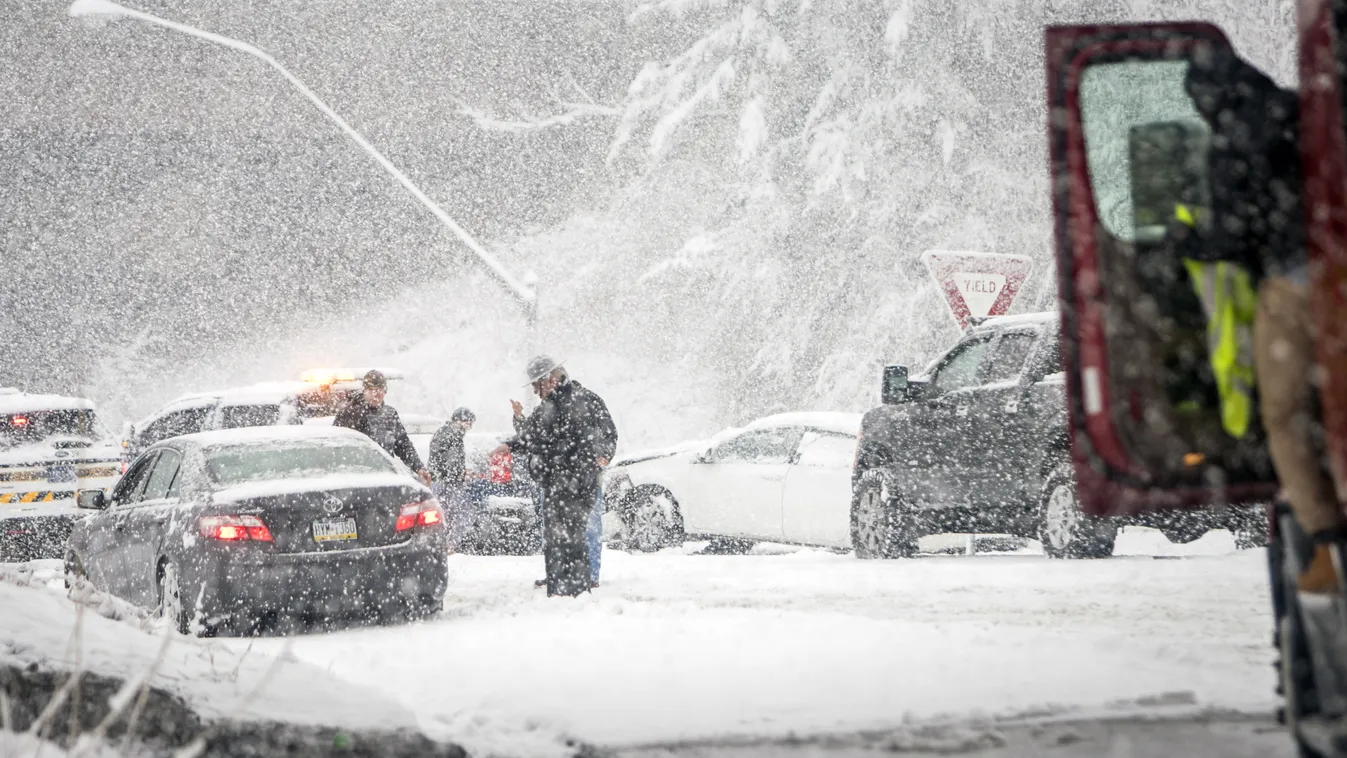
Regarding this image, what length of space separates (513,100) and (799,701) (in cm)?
3798

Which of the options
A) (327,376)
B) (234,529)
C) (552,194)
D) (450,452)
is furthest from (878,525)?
(552,194)

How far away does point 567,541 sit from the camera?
1139 centimetres

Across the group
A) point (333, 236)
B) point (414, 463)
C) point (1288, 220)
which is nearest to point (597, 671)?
point (1288, 220)

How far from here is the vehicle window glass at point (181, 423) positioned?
57.0ft

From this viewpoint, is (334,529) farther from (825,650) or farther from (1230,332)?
(1230,332)

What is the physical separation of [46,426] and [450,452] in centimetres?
500

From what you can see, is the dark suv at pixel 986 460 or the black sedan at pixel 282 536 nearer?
the black sedan at pixel 282 536

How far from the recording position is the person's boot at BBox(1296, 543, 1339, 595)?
13.0 feet

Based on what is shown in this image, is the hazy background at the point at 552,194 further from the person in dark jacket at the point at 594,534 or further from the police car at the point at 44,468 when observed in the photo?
the person in dark jacket at the point at 594,534

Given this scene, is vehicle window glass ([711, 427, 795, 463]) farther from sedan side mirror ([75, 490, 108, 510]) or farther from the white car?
sedan side mirror ([75, 490, 108, 510])

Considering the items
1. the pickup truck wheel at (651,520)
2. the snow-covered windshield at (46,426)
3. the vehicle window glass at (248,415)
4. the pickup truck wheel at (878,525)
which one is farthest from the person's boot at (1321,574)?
the snow-covered windshield at (46,426)

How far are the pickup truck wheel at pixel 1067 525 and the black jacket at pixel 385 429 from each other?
4.95m

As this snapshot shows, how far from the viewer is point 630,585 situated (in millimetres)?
12141

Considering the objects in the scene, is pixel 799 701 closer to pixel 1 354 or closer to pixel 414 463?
pixel 414 463
